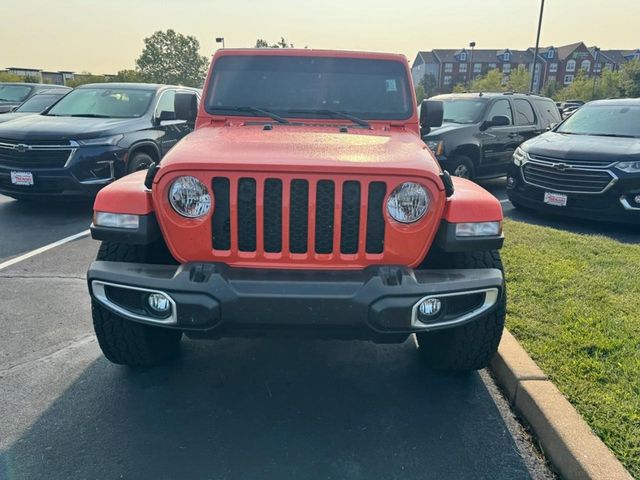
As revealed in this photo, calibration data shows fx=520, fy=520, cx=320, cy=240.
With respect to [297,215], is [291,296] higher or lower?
lower

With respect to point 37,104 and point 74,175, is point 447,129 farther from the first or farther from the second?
point 37,104

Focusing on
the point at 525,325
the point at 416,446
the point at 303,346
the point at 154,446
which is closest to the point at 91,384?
the point at 154,446

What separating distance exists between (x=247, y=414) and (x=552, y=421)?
1.57 meters

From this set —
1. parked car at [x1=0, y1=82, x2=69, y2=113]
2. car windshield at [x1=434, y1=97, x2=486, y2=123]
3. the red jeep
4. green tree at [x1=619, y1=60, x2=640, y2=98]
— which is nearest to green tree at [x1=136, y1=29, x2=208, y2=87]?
green tree at [x1=619, y1=60, x2=640, y2=98]

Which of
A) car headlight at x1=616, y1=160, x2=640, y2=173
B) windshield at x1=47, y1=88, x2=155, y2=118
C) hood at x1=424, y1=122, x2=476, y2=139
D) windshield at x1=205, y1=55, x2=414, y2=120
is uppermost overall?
windshield at x1=205, y1=55, x2=414, y2=120

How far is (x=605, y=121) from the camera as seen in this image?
314 inches

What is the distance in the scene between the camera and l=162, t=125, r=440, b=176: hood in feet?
8.20

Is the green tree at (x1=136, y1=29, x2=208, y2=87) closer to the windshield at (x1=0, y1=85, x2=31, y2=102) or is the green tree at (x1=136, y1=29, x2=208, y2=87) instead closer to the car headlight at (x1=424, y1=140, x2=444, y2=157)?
the windshield at (x1=0, y1=85, x2=31, y2=102)

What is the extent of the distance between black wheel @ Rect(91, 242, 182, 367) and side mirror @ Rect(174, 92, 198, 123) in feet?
5.75

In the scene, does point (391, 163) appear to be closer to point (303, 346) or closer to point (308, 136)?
point (308, 136)

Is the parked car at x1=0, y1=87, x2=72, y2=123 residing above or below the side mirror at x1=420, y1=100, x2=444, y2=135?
below

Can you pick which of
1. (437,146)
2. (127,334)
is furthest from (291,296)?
(437,146)

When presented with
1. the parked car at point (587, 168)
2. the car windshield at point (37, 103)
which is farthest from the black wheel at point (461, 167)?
the car windshield at point (37, 103)

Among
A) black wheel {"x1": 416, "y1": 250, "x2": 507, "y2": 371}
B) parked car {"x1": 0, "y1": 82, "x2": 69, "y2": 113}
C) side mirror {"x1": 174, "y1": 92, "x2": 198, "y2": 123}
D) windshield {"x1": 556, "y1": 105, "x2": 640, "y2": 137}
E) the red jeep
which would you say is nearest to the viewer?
the red jeep
